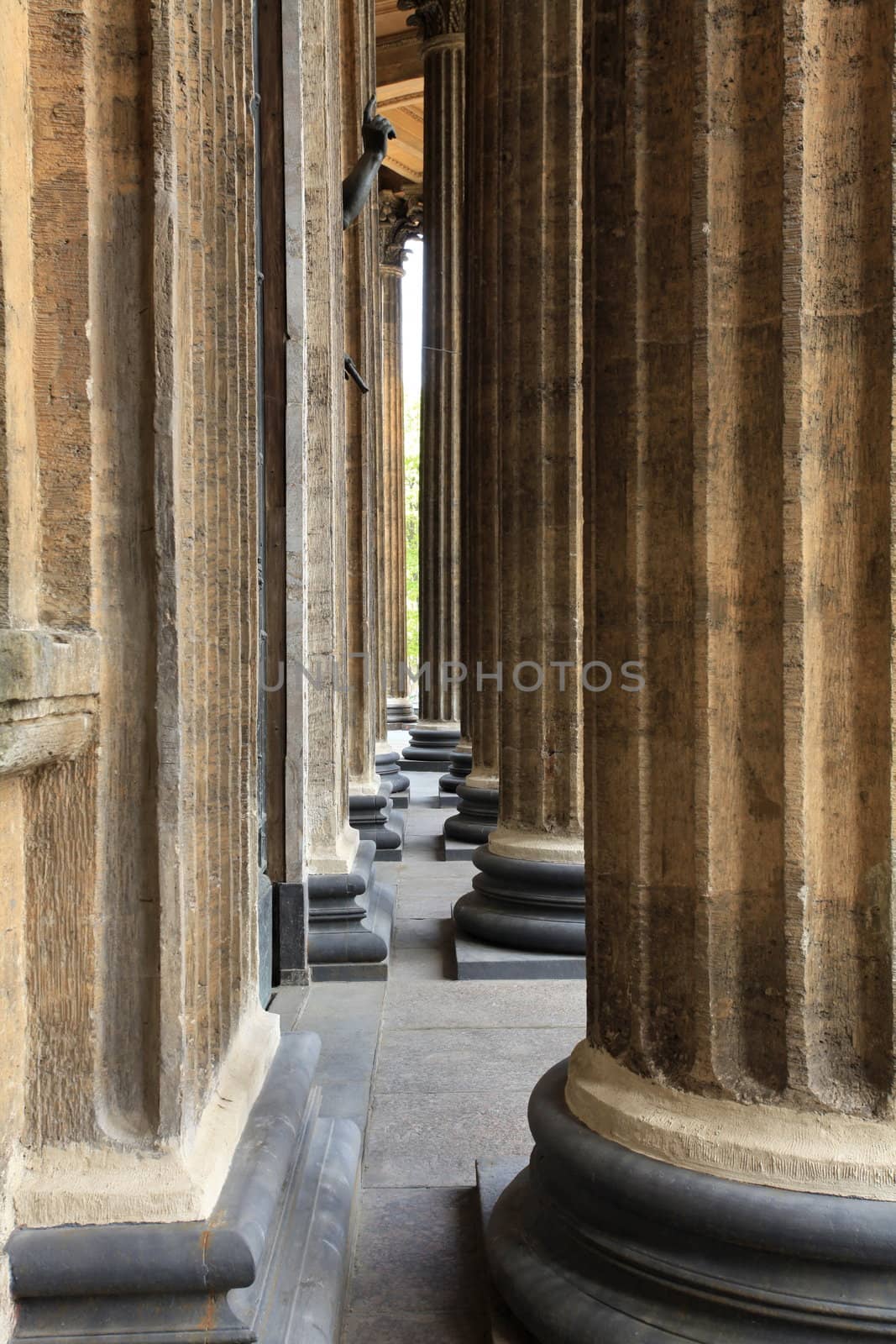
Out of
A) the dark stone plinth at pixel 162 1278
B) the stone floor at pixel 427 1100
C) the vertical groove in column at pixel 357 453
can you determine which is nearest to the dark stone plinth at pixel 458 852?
the vertical groove in column at pixel 357 453

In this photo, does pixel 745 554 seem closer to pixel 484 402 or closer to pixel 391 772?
pixel 484 402

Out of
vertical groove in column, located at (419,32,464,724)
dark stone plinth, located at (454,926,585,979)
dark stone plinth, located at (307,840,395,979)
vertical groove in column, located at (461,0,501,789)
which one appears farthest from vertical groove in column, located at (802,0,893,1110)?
vertical groove in column, located at (419,32,464,724)

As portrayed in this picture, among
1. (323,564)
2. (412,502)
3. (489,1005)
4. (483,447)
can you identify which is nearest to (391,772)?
(483,447)

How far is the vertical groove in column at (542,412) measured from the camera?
6.54 m

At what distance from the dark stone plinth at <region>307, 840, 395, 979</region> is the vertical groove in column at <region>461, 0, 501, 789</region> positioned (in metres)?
3.72

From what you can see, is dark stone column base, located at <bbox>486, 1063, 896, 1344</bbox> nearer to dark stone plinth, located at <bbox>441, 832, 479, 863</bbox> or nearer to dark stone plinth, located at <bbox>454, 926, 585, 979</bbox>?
dark stone plinth, located at <bbox>454, 926, 585, 979</bbox>

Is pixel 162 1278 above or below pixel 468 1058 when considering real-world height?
above

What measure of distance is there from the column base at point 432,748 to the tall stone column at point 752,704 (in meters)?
15.1

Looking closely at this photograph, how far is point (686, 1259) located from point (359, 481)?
23.1 ft

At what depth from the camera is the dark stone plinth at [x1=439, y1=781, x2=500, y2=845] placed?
9.91m

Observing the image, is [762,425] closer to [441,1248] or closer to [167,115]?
[167,115]

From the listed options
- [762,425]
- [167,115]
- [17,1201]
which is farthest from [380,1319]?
[167,115]

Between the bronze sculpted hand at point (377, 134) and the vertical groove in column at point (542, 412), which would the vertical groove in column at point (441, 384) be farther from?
the vertical groove in column at point (542, 412)

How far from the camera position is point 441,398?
58.2 feet
